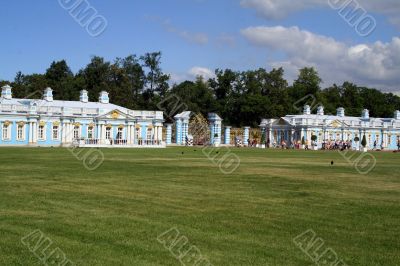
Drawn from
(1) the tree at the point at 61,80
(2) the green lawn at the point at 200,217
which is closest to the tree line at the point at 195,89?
(1) the tree at the point at 61,80

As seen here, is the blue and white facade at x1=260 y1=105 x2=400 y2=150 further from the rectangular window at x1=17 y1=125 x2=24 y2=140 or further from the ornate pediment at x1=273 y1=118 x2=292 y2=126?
the rectangular window at x1=17 y1=125 x2=24 y2=140

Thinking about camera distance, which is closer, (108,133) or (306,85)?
(108,133)

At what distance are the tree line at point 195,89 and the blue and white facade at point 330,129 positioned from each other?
8318 millimetres

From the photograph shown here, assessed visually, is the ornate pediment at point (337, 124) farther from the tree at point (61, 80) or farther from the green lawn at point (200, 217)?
the green lawn at point (200, 217)

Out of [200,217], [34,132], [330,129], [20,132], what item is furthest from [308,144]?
[200,217]

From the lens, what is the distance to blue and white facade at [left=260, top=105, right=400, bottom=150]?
78.9m

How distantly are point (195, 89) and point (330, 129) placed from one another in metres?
23.1

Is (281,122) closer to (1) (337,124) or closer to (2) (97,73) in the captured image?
(1) (337,124)

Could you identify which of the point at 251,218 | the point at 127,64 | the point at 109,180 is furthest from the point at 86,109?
the point at 251,218

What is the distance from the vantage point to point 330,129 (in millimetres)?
81500

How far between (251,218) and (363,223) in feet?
6.90

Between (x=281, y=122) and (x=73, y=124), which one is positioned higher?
(x=281, y=122)

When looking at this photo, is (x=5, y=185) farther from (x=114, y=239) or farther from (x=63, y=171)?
(x=114, y=239)

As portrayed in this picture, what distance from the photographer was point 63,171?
21.4 metres
